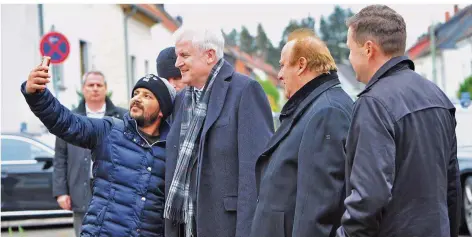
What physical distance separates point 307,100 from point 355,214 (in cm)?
91

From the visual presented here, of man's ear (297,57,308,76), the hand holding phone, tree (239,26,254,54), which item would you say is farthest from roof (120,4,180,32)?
tree (239,26,254,54)

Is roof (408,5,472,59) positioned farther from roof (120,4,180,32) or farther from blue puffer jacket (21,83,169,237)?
blue puffer jacket (21,83,169,237)

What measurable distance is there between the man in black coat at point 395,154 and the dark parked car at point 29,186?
1161 cm

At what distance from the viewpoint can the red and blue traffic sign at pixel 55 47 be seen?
17.1 m

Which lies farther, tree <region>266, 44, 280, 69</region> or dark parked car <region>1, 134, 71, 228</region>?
tree <region>266, 44, 280, 69</region>

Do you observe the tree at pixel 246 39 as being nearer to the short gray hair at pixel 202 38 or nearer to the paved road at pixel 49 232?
the paved road at pixel 49 232

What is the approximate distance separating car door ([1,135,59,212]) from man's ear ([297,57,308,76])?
10894 mm

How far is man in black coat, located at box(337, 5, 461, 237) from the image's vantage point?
3.41 m

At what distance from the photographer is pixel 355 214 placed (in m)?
3.42

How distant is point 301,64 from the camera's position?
169 inches

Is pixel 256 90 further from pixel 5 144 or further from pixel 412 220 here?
pixel 5 144

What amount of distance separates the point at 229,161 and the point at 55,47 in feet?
42.1

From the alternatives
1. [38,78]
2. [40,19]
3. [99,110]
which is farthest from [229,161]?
A: [40,19]

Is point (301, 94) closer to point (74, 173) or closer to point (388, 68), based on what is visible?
point (388, 68)
